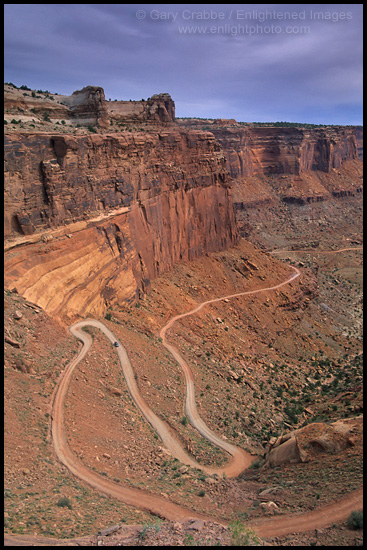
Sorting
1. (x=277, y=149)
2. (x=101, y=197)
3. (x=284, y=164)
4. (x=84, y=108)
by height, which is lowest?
(x=101, y=197)

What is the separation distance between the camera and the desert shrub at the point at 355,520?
13875 millimetres

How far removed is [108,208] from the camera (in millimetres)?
39406

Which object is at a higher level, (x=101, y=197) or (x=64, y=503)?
(x=101, y=197)

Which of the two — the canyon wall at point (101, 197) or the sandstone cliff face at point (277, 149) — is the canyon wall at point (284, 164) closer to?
the sandstone cliff face at point (277, 149)

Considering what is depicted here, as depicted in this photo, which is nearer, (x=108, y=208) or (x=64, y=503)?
(x=64, y=503)

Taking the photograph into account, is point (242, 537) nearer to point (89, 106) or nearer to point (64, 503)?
point (64, 503)

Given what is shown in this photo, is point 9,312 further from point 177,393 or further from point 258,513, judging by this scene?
point 258,513

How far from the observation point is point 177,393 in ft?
99.6

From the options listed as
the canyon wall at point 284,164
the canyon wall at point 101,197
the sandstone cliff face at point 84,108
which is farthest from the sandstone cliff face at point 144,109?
the canyon wall at point 284,164

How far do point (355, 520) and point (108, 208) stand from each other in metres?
32.4

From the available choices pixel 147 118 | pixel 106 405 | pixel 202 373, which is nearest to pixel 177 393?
pixel 202 373

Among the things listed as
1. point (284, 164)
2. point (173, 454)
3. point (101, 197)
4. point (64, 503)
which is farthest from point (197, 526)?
point (284, 164)

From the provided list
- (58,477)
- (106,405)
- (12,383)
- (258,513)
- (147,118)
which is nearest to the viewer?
(258,513)

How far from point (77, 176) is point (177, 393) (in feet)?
67.8
